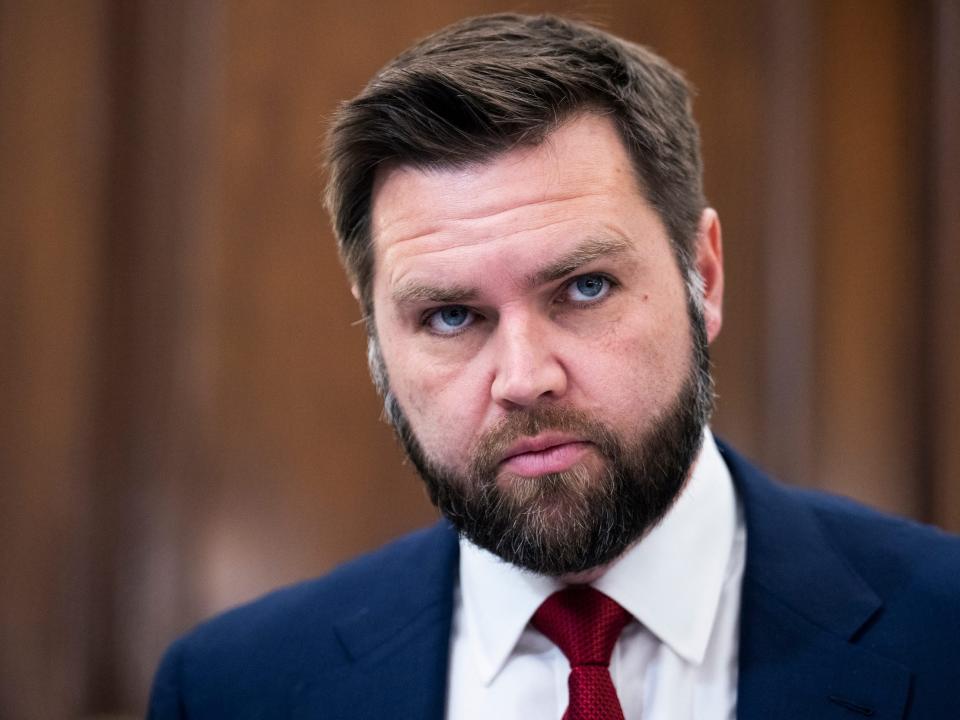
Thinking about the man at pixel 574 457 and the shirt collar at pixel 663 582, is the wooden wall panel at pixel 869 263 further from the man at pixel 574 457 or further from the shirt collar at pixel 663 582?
the shirt collar at pixel 663 582

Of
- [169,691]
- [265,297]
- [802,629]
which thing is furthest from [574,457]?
[265,297]

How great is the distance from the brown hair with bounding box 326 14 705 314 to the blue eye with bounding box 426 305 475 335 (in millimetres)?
170

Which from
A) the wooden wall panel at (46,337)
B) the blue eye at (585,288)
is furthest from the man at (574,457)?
the wooden wall panel at (46,337)

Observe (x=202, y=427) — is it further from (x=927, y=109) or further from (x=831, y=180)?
(x=927, y=109)

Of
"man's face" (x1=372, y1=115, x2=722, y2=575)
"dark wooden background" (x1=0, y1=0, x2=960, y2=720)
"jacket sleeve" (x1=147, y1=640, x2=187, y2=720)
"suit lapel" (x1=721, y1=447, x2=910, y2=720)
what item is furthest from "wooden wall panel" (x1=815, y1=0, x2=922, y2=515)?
"jacket sleeve" (x1=147, y1=640, x2=187, y2=720)

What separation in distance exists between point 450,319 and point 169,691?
2.43ft

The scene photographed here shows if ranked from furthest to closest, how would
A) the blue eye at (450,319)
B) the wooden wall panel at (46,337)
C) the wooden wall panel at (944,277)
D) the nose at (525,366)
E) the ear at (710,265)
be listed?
1. the wooden wall panel at (944,277)
2. the wooden wall panel at (46,337)
3. the ear at (710,265)
4. the blue eye at (450,319)
5. the nose at (525,366)

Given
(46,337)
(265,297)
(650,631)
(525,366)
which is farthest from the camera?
(265,297)

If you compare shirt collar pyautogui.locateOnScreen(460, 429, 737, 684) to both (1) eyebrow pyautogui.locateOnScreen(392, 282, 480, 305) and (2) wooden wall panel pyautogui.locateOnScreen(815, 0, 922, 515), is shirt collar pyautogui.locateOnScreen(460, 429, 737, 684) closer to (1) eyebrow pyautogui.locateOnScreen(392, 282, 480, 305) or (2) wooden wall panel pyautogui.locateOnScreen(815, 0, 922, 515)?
(1) eyebrow pyautogui.locateOnScreen(392, 282, 480, 305)

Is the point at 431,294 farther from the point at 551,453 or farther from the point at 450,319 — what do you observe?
the point at 551,453

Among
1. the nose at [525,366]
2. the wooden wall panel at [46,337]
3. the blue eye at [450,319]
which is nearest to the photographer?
the nose at [525,366]

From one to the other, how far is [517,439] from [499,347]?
0.39 ft

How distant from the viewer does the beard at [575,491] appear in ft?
4.07

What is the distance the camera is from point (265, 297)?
2191mm
